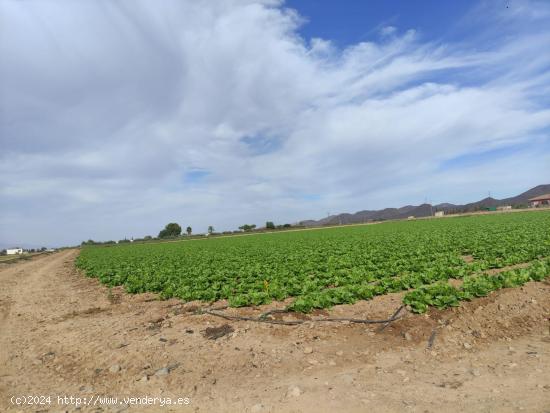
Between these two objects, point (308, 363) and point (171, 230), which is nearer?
point (308, 363)

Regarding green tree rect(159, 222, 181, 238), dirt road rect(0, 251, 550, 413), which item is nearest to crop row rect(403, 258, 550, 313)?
dirt road rect(0, 251, 550, 413)

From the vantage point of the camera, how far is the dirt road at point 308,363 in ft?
16.8

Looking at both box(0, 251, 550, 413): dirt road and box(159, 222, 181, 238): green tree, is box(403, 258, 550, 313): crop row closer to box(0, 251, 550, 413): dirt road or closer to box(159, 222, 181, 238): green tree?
box(0, 251, 550, 413): dirt road

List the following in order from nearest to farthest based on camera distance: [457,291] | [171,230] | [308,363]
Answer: [308,363] → [457,291] → [171,230]

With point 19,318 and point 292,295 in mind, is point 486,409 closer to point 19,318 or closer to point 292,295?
point 292,295

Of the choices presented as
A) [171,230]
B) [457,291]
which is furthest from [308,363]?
[171,230]

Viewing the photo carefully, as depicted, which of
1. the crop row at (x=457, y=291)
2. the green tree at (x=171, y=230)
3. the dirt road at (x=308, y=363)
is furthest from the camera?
the green tree at (x=171, y=230)

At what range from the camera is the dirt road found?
5.11 m

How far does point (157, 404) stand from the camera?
5387 mm

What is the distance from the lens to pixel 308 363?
6.42m

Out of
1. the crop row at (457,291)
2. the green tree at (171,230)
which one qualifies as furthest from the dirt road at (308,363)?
the green tree at (171,230)

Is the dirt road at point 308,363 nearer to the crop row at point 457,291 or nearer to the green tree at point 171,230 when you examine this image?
the crop row at point 457,291

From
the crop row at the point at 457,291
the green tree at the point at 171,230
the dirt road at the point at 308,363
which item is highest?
the green tree at the point at 171,230

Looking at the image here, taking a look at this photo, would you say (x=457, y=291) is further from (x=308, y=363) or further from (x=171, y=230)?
(x=171, y=230)
